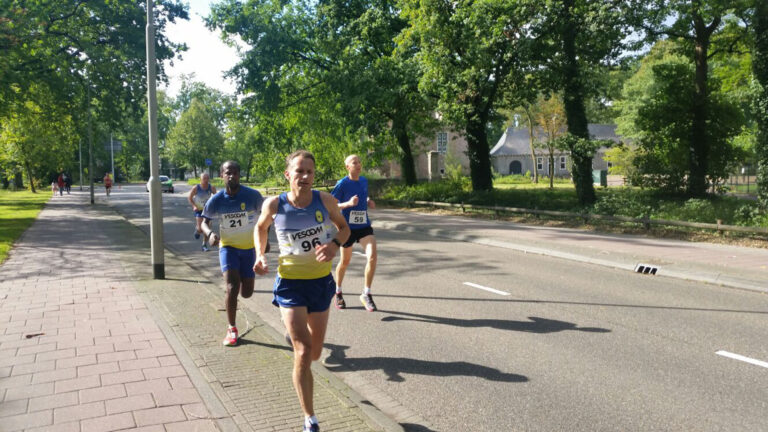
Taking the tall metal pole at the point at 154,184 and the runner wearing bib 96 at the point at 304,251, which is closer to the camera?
the runner wearing bib 96 at the point at 304,251

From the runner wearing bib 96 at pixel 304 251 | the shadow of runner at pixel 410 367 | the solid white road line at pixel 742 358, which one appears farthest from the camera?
the solid white road line at pixel 742 358

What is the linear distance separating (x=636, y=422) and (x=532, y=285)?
16.6 ft

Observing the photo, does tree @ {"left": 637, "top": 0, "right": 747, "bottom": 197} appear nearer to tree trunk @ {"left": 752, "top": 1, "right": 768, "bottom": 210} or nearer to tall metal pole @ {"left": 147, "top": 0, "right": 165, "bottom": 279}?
tree trunk @ {"left": 752, "top": 1, "right": 768, "bottom": 210}

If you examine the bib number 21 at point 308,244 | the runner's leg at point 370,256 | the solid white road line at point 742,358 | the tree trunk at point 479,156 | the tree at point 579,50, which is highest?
the tree at point 579,50

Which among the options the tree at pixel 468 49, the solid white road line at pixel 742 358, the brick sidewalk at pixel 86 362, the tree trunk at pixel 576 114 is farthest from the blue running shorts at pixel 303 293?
the tree trunk at pixel 576 114

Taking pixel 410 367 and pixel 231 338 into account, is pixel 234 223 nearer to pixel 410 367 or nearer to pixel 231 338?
pixel 231 338

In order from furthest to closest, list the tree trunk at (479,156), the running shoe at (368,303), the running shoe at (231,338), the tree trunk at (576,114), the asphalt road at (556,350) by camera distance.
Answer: the tree trunk at (479,156), the tree trunk at (576,114), the running shoe at (368,303), the running shoe at (231,338), the asphalt road at (556,350)

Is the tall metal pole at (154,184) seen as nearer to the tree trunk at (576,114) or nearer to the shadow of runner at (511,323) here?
the shadow of runner at (511,323)

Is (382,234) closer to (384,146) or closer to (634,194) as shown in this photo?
(634,194)

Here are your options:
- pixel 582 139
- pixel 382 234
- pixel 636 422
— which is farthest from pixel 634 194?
pixel 636 422

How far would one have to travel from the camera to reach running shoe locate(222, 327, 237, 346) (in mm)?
5515

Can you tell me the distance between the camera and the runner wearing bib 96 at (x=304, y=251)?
3.70m

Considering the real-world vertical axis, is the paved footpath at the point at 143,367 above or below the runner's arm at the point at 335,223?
below

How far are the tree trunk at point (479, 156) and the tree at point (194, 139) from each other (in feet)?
194
